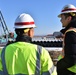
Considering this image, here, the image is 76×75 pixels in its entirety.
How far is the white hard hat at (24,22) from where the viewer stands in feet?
8.34

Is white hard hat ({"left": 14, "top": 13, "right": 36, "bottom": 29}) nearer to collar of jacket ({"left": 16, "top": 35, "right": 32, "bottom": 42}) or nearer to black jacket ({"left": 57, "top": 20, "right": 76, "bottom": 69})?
collar of jacket ({"left": 16, "top": 35, "right": 32, "bottom": 42})

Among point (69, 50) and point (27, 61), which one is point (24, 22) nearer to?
point (27, 61)

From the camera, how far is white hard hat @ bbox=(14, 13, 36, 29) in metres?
2.54

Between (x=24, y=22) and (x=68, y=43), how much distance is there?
767mm

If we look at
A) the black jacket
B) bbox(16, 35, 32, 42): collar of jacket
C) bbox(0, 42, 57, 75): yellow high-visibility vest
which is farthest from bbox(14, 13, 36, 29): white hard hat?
the black jacket

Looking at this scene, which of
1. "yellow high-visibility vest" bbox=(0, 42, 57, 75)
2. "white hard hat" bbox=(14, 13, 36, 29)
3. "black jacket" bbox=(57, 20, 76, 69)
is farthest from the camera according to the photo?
"black jacket" bbox=(57, 20, 76, 69)

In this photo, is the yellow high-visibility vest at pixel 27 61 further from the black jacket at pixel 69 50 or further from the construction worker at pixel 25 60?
the black jacket at pixel 69 50

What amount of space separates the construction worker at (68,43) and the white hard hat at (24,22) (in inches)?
27.7

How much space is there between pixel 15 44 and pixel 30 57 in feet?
0.66

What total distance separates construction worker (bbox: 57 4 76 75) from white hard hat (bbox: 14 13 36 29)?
2.31 ft

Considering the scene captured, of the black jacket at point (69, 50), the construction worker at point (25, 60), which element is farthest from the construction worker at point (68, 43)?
the construction worker at point (25, 60)

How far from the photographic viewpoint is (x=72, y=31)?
317cm

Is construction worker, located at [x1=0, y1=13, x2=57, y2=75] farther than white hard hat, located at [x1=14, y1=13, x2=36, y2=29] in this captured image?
No

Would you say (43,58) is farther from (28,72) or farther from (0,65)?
(0,65)
